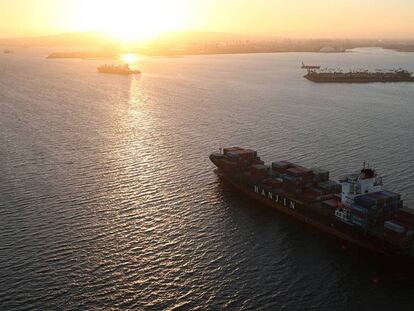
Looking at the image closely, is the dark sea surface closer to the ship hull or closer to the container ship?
the ship hull

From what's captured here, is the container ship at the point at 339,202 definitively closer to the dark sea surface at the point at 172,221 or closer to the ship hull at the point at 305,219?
the ship hull at the point at 305,219

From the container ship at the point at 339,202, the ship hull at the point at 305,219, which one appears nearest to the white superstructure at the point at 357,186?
the container ship at the point at 339,202

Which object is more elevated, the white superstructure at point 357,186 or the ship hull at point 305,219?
the white superstructure at point 357,186

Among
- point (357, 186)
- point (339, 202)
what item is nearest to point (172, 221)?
point (339, 202)

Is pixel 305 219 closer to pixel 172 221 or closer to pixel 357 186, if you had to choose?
pixel 357 186

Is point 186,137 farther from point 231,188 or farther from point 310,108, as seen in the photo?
point 310,108

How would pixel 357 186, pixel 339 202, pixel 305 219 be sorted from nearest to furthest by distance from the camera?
pixel 357 186 → pixel 339 202 → pixel 305 219
